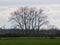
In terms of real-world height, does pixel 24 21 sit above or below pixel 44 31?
above

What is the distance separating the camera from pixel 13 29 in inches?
4572

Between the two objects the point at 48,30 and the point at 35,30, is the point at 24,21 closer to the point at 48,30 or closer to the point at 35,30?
the point at 35,30

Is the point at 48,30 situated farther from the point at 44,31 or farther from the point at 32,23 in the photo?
the point at 32,23

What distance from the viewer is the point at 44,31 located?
123875 millimetres

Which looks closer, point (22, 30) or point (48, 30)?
point (22, 30)

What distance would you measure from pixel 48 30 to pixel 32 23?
18.8 metres

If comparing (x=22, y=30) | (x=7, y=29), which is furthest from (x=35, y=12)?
(x=7, y=29)

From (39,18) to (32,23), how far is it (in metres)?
4.24

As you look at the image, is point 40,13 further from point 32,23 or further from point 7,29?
point 7,29

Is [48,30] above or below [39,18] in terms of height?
below

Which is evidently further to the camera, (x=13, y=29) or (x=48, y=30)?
(x=48, y=30)

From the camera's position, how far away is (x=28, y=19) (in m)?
112

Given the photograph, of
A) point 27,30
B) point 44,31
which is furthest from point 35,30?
point 44,31

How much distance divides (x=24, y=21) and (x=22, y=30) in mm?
3819
